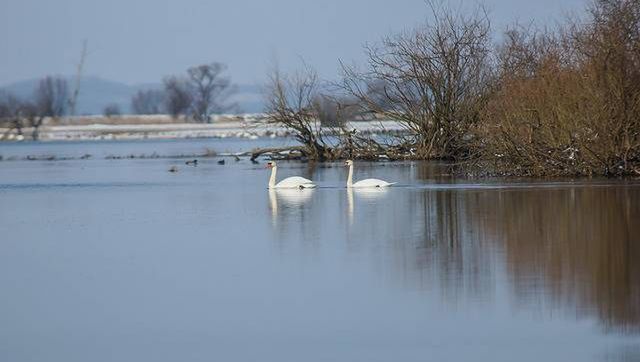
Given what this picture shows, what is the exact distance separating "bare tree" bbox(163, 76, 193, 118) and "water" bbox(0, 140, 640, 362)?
140 metres

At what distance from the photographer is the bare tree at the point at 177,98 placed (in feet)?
545

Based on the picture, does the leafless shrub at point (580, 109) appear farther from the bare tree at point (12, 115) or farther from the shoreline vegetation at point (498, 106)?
A: the bare tree at point (12, 115)

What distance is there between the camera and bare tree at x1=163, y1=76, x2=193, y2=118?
545 feet

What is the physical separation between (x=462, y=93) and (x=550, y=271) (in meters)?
28.8

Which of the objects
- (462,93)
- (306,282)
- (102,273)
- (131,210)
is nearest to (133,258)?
(102,273)

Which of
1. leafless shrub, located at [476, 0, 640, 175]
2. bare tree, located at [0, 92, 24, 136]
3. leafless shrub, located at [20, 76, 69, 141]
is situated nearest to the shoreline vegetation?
leafless shrub, located at [476, 0, 640, 175]

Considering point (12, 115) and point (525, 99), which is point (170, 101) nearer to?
point (12, 115)

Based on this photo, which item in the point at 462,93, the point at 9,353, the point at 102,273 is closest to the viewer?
the point at 9,353

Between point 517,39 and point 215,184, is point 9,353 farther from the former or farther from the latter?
point 517,39

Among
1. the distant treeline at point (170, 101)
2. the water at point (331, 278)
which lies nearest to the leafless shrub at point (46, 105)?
the distant treeline at point (170, 101)

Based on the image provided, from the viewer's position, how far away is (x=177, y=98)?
167 meters

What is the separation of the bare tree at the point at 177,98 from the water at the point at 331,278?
458 feet

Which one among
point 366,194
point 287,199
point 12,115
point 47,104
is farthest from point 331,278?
point 47,104

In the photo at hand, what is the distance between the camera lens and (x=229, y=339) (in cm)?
1029
